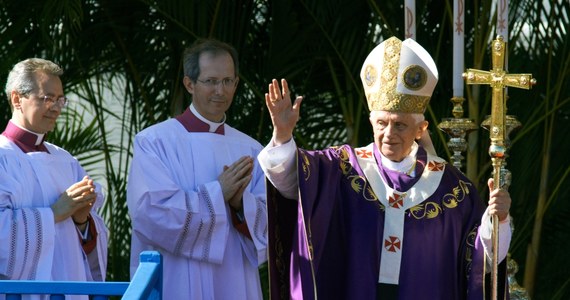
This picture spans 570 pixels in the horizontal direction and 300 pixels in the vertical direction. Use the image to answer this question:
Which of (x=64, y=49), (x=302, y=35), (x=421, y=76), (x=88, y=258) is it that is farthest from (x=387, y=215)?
(x=64, y=49)

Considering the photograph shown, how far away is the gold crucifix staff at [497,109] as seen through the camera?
5.04m

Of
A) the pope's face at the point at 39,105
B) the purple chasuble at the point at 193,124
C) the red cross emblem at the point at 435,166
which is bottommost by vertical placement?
the red cross emblem at the point at 435,166

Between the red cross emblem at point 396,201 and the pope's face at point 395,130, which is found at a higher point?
the pope's face at point 395,130

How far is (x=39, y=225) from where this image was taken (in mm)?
5738

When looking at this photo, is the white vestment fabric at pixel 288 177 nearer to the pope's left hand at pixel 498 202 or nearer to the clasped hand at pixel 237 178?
the pope's left hand at pixel 498 202

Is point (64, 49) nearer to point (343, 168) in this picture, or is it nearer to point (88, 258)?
point (88, 258)

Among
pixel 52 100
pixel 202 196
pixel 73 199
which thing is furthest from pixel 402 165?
pixel 52 100

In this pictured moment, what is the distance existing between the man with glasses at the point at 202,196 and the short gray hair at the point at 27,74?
534mm

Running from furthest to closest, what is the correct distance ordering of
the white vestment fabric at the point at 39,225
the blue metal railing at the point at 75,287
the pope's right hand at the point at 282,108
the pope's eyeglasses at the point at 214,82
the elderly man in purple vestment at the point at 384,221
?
1. the pope's eyeglasses at the point at 214,82
2. the white vestment fabric at the point at 39,225
3. the elderly man in purple vestment at the point at 384,221
4. the pope's right hand at the point at 282,108
5. the blue metal railing at the point at 75,287

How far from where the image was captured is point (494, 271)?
202 inches

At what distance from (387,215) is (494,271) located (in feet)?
1.68

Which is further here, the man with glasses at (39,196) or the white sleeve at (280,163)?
the man with glasses at (39,196)

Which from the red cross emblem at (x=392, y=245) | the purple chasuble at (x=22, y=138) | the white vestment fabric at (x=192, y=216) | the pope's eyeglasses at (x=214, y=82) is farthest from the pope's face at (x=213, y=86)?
the red cross emblem at (x=392, y=245)

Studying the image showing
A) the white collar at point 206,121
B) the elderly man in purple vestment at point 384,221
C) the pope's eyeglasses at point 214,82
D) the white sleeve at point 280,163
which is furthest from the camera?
the white collar at point 206,121
